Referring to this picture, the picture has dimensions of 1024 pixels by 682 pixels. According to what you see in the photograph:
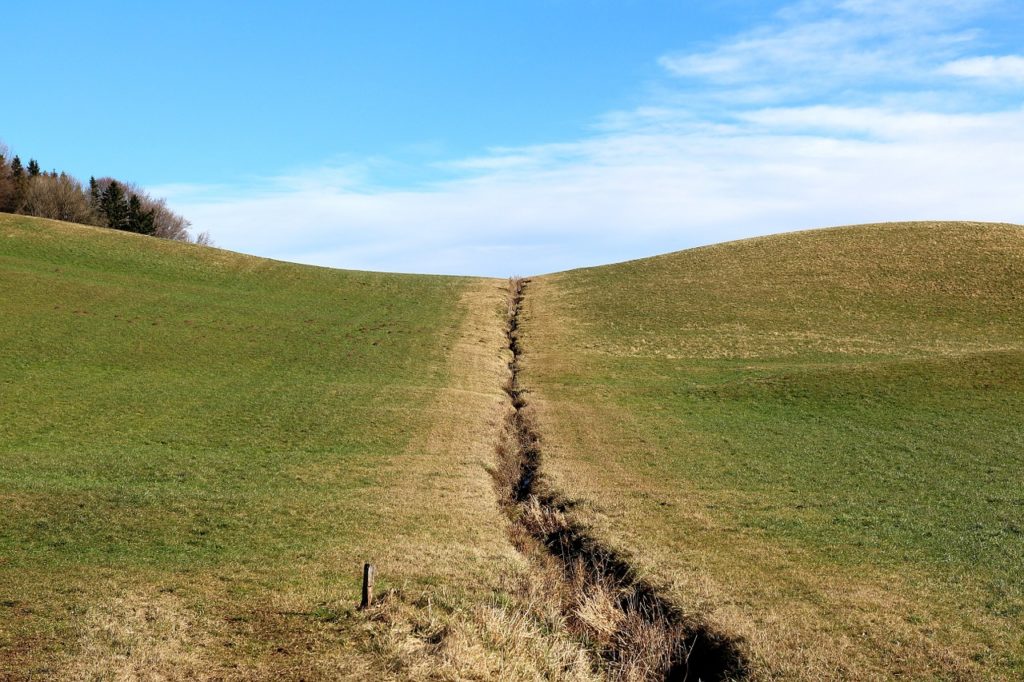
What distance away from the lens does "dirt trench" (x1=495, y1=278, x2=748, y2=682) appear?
14.8 metres

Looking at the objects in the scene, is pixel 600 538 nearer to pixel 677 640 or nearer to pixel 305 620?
pixel 677 640

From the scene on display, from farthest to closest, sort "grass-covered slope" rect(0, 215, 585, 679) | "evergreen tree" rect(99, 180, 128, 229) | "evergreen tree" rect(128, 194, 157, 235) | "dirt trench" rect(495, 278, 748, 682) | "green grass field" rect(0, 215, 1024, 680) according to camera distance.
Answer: "evergreen tree" rect(128, 194, 157, 235) < "evergreen tree" rect(99, 180, 128, 229) < "dirt trench" rect(495, 278, 748, 682) < "green grass field" rect(0, 215, 1024, 680) < "grass-covered slope" rect(0, 215, 585, 679)

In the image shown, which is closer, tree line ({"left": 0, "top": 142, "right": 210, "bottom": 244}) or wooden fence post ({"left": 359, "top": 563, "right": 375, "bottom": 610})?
wooden fence post ({"left": 359, "top": 563, "right": 375, "bottom": 610})

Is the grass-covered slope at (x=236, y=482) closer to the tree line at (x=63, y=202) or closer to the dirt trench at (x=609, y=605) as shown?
the dirt trench at (x=609, y=605)

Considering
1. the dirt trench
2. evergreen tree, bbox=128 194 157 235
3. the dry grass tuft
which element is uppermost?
evergreen tree, bbox=128 194 157 235

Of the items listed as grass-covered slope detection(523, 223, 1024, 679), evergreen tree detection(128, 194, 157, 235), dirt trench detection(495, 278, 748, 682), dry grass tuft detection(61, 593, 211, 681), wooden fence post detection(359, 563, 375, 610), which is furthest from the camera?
evergreen tree detection(128, 194, 157, 235)

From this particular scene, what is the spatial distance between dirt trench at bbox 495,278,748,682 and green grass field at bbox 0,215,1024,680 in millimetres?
441

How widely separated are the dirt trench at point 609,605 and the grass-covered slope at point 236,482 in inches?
45.9

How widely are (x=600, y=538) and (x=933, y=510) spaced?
919 cm

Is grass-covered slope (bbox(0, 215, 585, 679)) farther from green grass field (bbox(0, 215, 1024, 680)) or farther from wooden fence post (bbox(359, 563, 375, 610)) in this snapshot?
wooden fence post (bbox(359, 563, 375, 610))

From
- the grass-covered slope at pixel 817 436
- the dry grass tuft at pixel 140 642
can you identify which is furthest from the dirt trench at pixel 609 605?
the dry grass tuft at pixel 140 642

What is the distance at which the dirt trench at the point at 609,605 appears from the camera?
1483 centimetres

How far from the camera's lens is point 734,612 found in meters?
15.8

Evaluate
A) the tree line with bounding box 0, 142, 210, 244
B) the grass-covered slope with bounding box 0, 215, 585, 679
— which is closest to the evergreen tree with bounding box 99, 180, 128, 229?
the tree line with bounding box 0, 142, 210, 244
